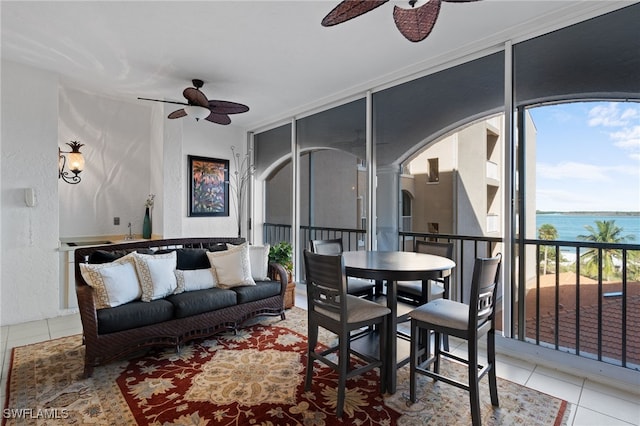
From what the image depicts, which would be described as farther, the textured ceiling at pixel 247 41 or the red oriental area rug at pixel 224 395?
the textured ceiling at pixel 247 41

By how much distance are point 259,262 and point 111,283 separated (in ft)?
4.92

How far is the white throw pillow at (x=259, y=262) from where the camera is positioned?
12.4ft

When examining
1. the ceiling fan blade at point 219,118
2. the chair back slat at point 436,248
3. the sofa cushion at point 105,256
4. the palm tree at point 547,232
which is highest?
the ceiling fan blade at point 219,118

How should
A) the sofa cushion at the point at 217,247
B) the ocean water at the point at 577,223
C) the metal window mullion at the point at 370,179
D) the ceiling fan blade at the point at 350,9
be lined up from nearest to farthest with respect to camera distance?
the ceiling fan blade at the point at 350,9 < the ocean water at the point at 577,223 < the sofa cushion at the point at 217,247 < the metal window mullion at the point at 370,179

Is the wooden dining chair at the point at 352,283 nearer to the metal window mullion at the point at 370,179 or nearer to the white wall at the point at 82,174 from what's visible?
the metal window mullion at the point at 370,179

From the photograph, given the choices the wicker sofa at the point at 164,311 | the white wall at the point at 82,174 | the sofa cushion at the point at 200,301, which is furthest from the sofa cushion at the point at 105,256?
the white wall at the point at 82,174

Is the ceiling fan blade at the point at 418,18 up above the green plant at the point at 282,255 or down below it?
above

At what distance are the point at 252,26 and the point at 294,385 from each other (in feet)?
9.75

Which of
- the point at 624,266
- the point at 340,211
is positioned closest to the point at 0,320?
the point at 340,211

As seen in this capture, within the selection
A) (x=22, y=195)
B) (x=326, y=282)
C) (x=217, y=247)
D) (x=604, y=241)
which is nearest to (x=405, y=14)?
(x=326, y=282)

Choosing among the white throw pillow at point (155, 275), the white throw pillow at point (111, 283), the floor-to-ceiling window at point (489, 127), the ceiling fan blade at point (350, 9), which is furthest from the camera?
the white throw pillow at point (155, 275)

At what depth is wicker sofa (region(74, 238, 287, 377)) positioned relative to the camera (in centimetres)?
254

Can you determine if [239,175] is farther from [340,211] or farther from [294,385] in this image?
[294,385]

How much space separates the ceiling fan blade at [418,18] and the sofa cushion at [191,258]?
2850mm
